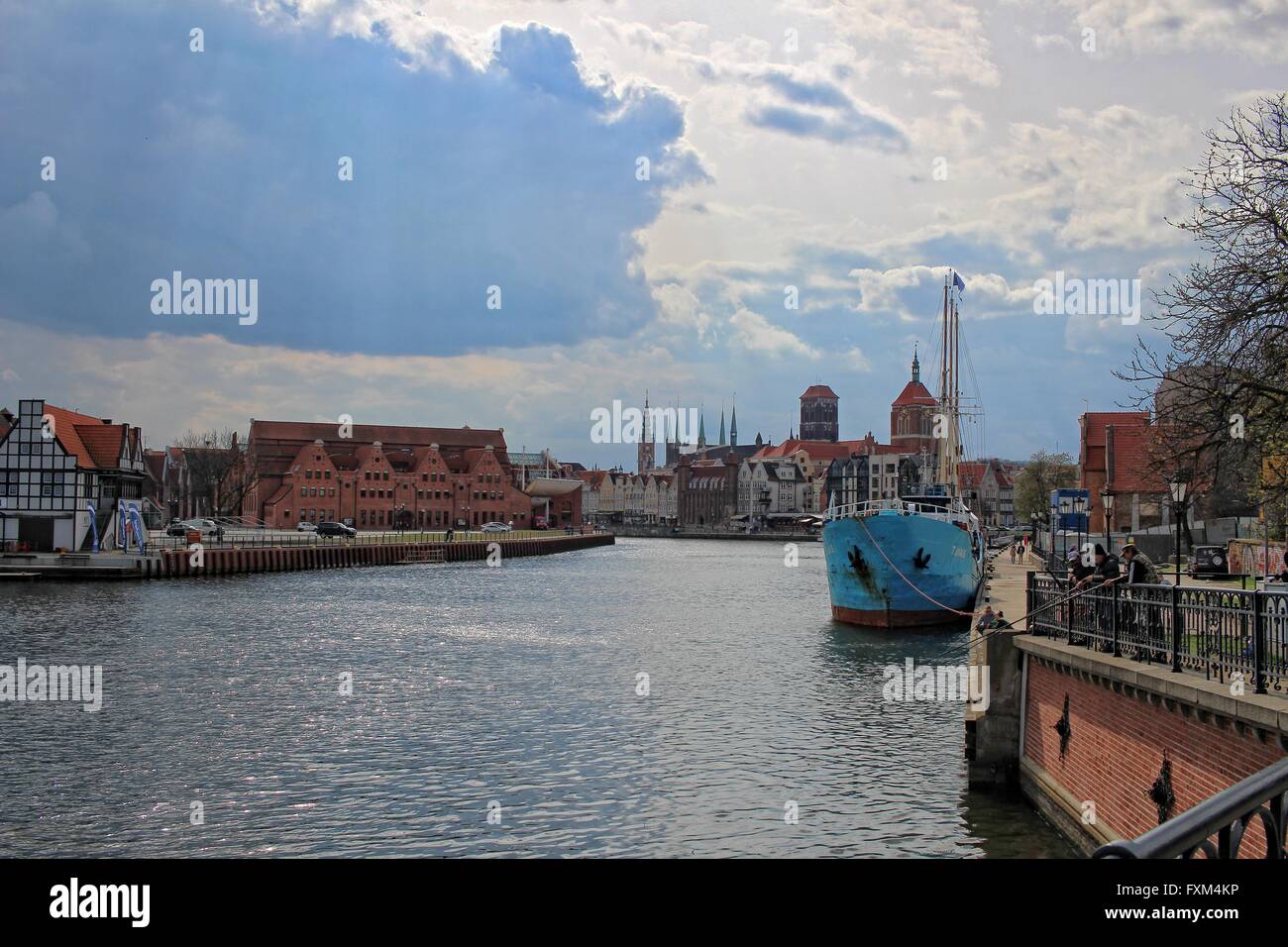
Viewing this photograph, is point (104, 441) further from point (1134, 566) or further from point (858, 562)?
point (1134, 566)

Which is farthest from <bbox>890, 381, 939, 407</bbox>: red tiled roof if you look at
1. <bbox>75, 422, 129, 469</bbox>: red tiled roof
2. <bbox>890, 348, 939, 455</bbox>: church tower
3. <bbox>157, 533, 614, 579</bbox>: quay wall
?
<bbox>75, 422, 129, 469</bbox>: red tiled roof

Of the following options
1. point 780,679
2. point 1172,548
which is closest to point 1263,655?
point 780,679

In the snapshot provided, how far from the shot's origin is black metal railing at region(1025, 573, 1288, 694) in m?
11.3

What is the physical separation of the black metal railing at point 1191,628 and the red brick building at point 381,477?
448 ft

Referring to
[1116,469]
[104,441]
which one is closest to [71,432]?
[104,441]

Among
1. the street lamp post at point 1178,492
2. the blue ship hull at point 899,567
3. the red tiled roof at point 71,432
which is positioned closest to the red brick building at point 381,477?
Result: the red tiled roof at point 71,432

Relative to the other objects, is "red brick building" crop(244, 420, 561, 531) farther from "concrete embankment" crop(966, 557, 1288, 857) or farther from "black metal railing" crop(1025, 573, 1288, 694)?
"black metal railing" crop(1025, 573, 1288, 694)

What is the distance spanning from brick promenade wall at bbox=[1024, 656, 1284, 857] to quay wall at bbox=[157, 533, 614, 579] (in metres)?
64.6

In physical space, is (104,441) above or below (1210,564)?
above

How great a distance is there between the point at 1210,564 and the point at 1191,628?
3766 cm

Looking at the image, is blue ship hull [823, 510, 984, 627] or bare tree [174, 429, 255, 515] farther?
bare tree [174, 429, 255, 515]

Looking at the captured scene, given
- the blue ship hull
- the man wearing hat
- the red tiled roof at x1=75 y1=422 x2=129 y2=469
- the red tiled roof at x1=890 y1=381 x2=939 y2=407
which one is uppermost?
the red tiled roof at x1=890 y1=381 x2=939 y2=407

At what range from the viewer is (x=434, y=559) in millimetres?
105250

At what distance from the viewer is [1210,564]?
154 ft
